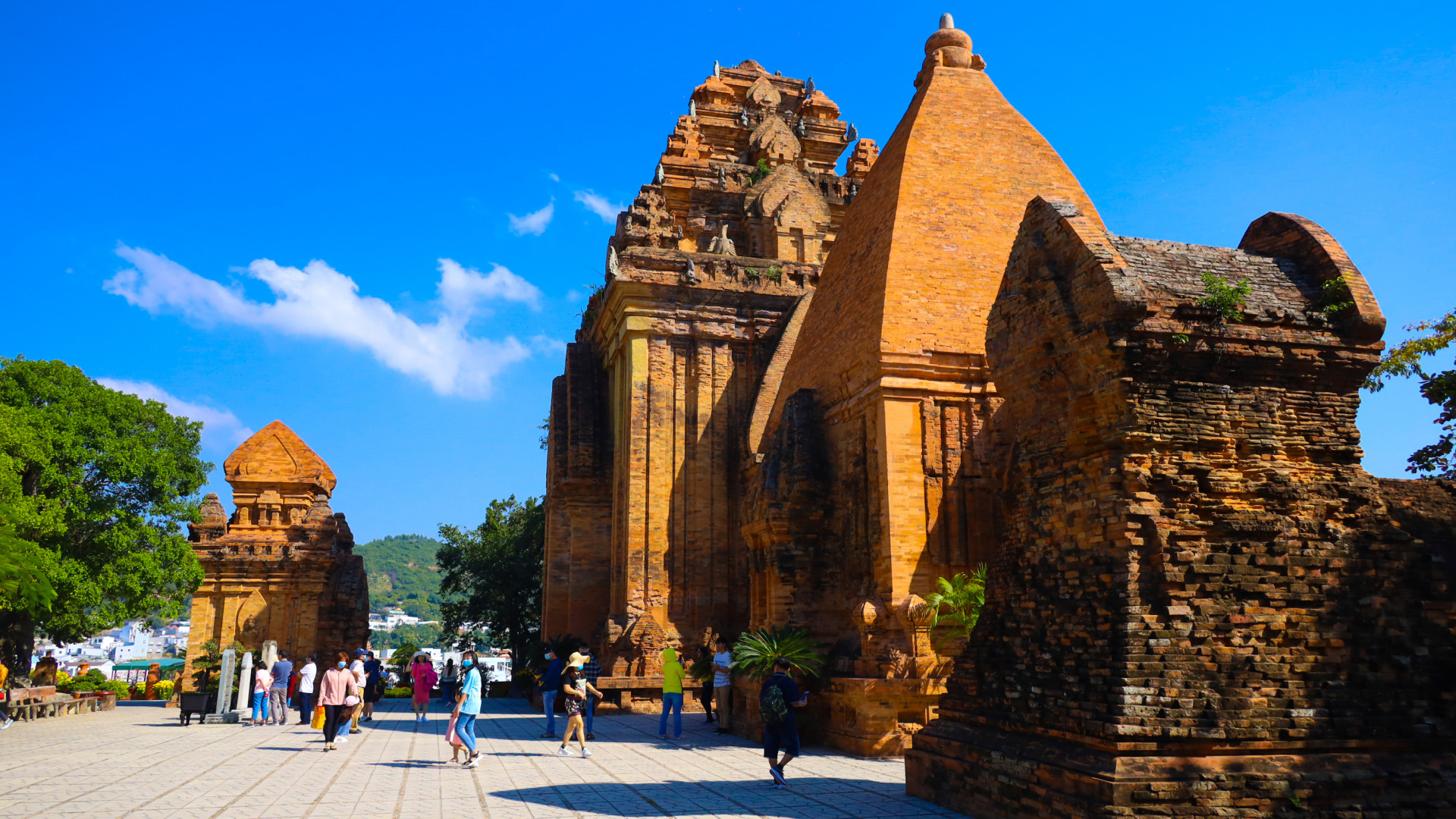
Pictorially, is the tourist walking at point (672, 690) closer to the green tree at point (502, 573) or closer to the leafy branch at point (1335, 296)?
the leafy branch at point (1335, 296)

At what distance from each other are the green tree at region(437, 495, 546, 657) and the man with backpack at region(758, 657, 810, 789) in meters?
25.6

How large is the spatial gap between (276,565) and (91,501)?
4.75 meters

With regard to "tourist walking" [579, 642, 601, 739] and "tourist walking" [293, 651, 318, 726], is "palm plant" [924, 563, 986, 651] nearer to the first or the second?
"tourist walking" [579, 642, 601, 739]

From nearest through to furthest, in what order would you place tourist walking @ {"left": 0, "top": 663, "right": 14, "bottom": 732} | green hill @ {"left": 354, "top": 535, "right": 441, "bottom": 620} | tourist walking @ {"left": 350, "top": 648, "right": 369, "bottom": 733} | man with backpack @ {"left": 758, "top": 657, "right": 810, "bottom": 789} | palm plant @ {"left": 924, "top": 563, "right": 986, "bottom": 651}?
man with backpack @ {"left": 758, "top": 657, "right": 810, "bottom": 789} < palm plant @ {"left": 924, "top": 563, "right": 986, "bottom": 651} < tourist walking @ {"left": 350, "top": 648, "right": 369, "bottom": 733} < tourist walking @ {"left": 0, "top": 663, "right": 14, "bottom": 732} < green hill @ {"left": 354, "top": 535, "right": 441, "bottom": 620}

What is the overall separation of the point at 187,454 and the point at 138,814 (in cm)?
2163

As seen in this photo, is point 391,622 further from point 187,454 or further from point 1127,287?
point 1127,287

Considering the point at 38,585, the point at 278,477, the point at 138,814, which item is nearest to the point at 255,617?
the point at 278,477

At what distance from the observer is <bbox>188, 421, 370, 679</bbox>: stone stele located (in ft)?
87.2

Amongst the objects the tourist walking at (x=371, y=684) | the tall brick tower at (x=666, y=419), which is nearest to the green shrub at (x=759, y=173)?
the tall brick tower at (x=666, y=419)

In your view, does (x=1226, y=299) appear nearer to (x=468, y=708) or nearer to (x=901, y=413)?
(x=901, y=413)

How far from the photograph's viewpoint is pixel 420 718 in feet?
63.3

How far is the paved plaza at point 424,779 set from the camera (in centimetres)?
873

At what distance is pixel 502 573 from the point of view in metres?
36.1

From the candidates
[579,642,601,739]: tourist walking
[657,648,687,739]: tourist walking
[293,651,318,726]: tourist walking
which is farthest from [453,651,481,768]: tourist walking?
[293,651,318,726]: tourist walking
